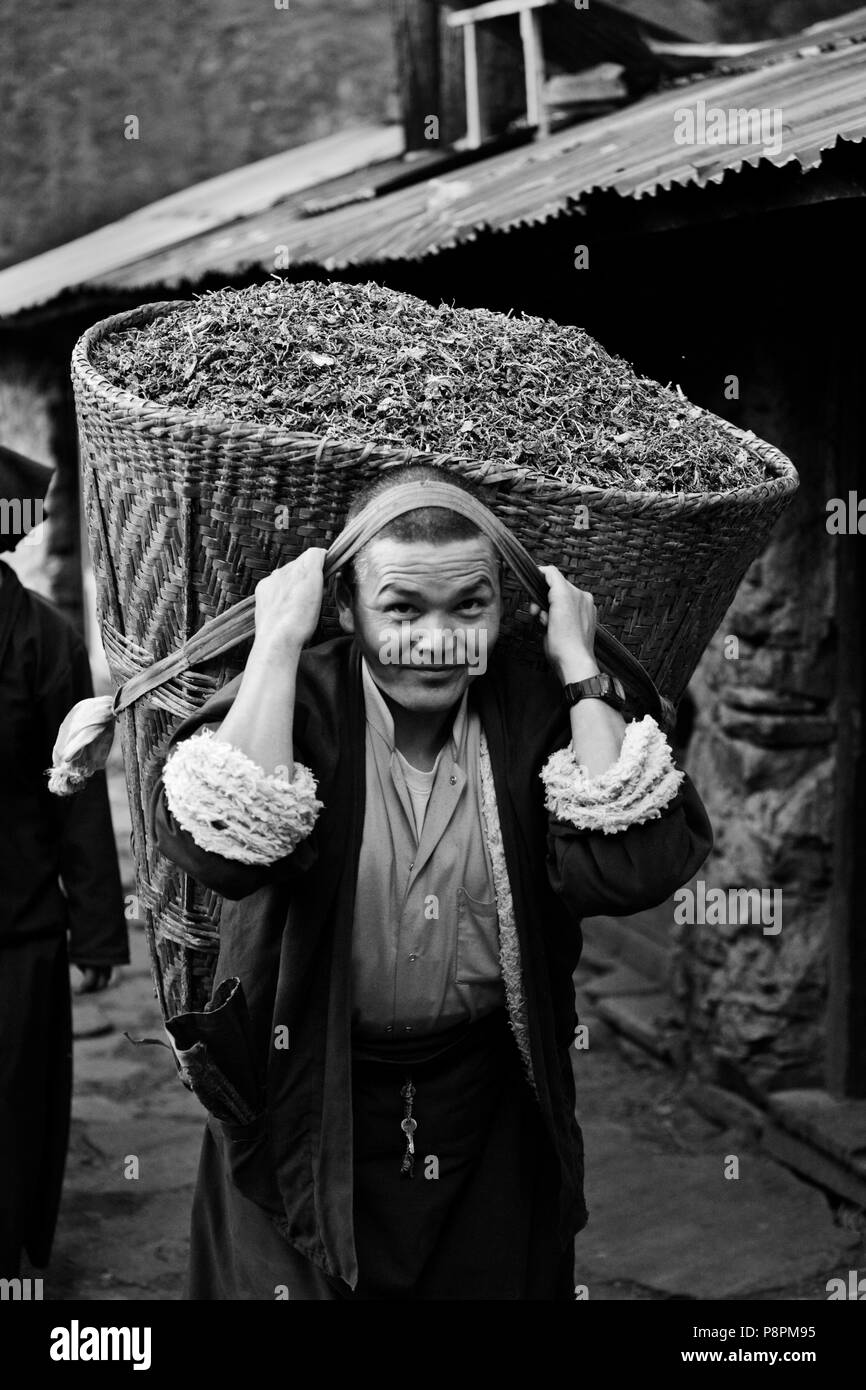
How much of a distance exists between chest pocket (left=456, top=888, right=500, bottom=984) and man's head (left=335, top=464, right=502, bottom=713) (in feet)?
0.94

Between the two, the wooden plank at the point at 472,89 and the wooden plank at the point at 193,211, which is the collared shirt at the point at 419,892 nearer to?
the wooden plank at the point at 472,89

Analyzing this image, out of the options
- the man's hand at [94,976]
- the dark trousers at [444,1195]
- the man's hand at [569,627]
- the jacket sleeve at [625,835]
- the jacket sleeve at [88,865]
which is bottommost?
the man's hand at [94,976]

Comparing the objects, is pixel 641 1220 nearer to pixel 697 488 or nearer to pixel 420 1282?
pixel 420 1282

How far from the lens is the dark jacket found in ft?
7.39

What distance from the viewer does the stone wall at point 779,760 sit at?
474 centimetres

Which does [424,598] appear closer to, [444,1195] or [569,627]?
[569,627]

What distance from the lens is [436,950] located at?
2.32 m

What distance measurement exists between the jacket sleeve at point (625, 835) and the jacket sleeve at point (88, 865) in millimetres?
1880

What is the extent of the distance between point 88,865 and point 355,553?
1.96 meters

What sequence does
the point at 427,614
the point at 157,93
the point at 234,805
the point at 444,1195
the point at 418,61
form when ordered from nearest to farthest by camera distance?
the point at 234,805 < the point at 427,614 < the point at 444,1195 < the point at 418,61 < the point at 157,93

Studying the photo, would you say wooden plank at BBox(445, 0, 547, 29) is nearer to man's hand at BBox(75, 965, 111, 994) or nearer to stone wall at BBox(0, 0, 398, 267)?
man's hand at BBox(75, 965, 111, 994)

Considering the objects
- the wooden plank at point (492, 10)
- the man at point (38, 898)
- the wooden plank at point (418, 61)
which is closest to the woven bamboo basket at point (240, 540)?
the man at point (38, 898)

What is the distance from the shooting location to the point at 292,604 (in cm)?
215

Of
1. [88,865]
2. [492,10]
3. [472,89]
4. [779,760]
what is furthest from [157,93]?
[88,865]
